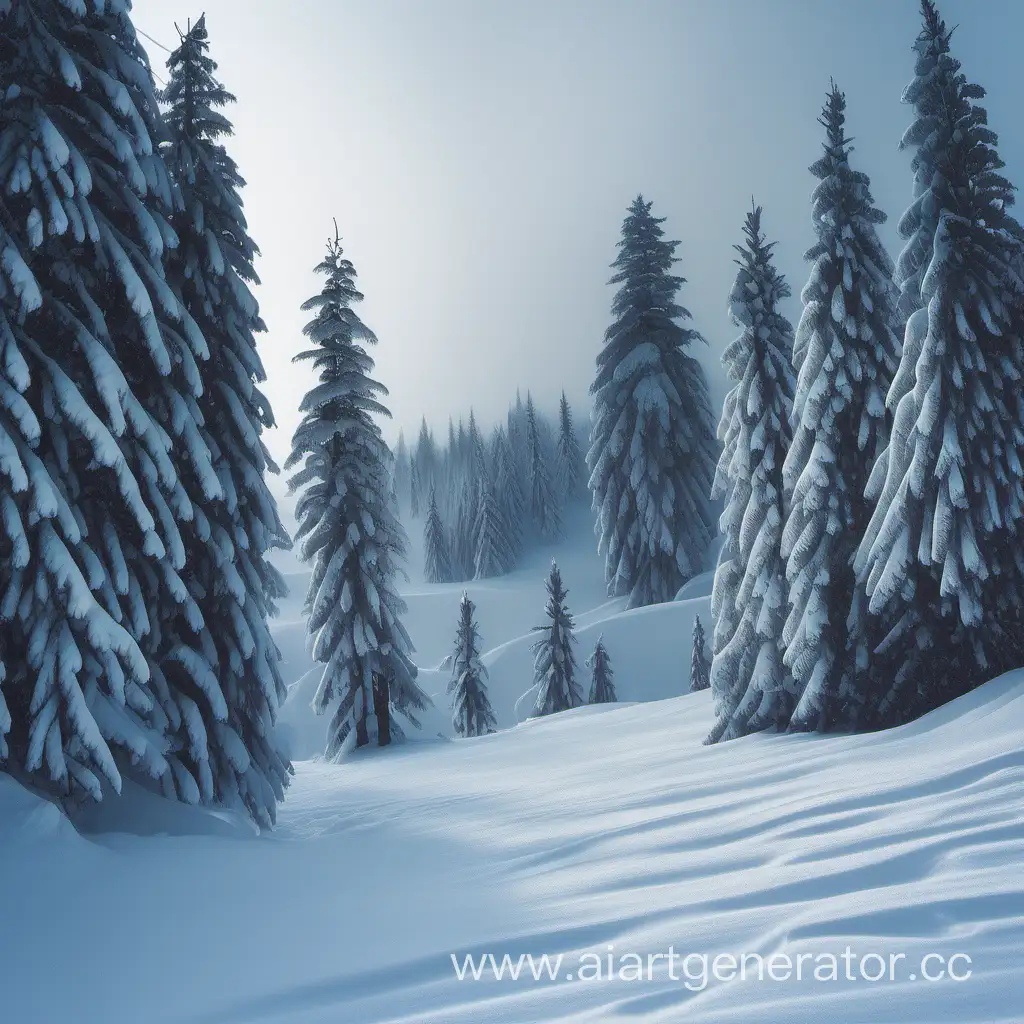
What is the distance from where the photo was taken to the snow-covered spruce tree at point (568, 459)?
281ft

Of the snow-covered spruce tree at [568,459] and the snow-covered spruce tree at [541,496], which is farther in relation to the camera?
the snow-covered spruce tree at [568,459]

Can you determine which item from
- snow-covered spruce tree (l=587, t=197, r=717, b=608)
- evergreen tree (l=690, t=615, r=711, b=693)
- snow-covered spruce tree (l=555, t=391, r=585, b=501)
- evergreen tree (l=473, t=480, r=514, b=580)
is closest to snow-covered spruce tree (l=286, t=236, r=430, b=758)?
evergreen tree (l=690, t=615, r=711, b=693)

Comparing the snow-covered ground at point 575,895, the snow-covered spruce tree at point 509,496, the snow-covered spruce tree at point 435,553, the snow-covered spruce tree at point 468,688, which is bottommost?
the snow-covered spruce tree at point 468,688

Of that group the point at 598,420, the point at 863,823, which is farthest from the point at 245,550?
the point at 598,420

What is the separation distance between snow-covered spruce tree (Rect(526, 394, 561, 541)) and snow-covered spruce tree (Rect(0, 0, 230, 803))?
228 ft

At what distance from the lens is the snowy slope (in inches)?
154

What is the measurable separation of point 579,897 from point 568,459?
82686 mm

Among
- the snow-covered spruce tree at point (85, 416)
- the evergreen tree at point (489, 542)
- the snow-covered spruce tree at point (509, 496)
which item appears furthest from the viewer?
the snow-covered spruce tree at point (509, 496)

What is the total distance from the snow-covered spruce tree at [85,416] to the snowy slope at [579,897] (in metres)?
→ 1.08

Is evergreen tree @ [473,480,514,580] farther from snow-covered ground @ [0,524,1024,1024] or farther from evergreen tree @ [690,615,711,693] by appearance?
snow-covered ground @ [0,524,1024,1024]

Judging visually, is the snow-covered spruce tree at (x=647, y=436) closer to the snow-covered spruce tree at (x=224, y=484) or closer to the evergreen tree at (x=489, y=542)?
the snow-covered spruce tree at (x=224, y=484)

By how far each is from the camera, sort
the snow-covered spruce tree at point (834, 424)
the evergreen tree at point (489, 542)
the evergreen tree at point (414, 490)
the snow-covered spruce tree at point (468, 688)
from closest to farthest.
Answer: the snow-covered spruce tree at point (834, 424) < the snow-covered spruce tree at point (468, 688) < the evergreen tree at point (489, 542) < the evergreen tree at point (414, 490)

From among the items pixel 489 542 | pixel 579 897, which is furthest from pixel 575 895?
pixel 489 542

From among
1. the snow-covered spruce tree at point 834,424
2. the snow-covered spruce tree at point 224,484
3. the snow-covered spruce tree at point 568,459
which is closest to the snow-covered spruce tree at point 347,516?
the snow-covered spruce tree at point 224,484
